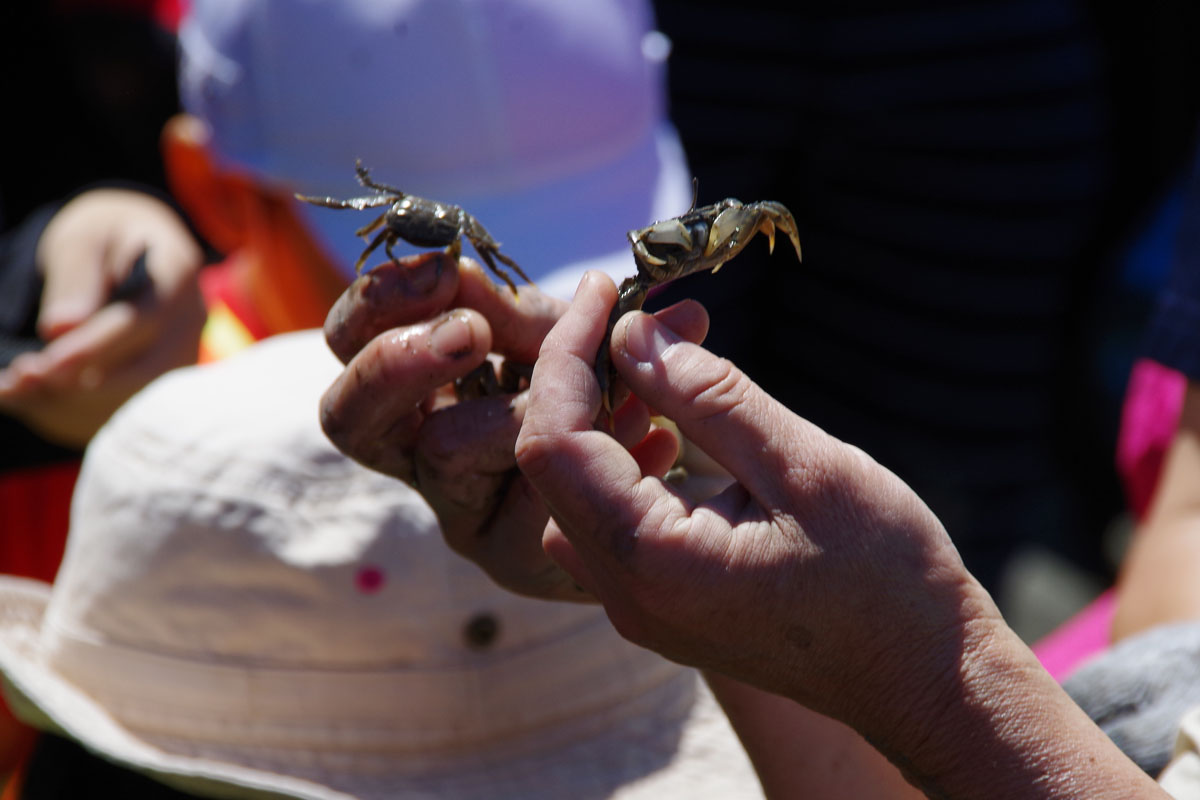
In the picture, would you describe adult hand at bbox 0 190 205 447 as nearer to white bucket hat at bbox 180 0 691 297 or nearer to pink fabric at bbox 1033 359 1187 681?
white bucket hat at bbox 180 0 691 297

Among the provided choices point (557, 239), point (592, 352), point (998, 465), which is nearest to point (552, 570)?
point (592, 352)

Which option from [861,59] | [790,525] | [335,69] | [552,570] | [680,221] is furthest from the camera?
[861,59]

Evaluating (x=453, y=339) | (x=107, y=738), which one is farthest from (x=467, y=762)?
(x=453, y=339)

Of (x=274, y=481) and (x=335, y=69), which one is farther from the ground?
(x=335, y=69)

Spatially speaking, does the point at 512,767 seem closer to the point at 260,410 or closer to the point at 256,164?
the point at 260,410

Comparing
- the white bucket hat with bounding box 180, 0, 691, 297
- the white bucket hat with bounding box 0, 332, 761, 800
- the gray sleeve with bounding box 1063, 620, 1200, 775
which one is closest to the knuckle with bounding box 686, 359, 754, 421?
the white bucket hat with bounding box 0, 332, 761, 800

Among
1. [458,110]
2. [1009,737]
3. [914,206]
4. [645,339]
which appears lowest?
[914,206]

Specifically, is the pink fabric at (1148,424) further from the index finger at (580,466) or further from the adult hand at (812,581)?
the index finger at (580,466)

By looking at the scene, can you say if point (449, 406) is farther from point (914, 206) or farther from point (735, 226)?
point (914, 206)
